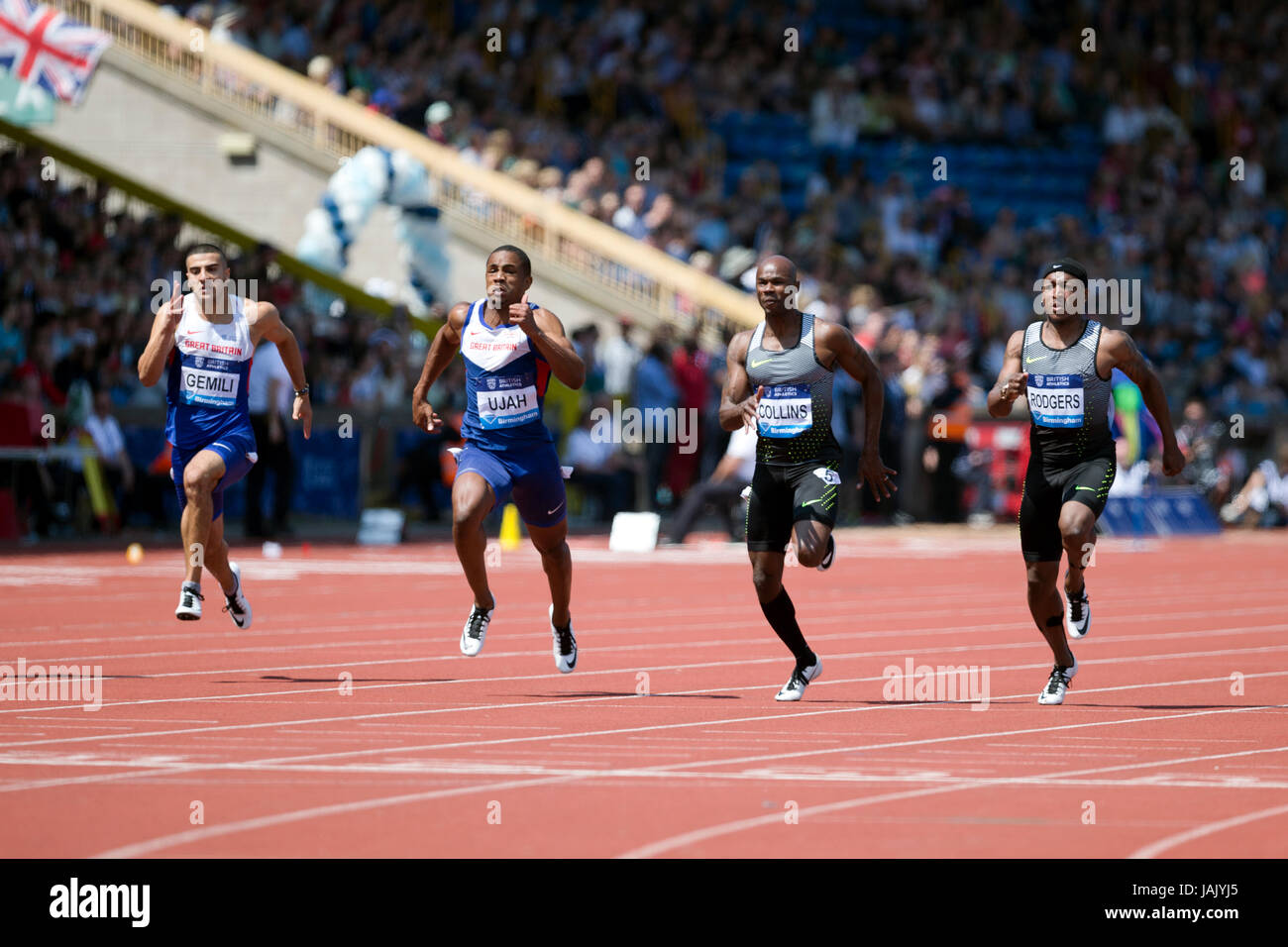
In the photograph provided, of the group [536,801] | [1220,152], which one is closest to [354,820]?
[536,801]

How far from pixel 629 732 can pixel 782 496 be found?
200 centimetres

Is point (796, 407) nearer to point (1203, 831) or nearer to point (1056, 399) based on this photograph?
point (1056, 399)

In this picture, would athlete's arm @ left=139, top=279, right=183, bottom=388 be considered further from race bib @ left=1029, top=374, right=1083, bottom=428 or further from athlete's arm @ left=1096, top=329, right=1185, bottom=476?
athlete's arm @ left=1096, top=329, right=1185, bottom=476

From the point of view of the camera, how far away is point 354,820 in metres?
7.25

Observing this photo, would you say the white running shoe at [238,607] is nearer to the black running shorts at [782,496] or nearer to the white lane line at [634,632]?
the white lane line at [634,632]

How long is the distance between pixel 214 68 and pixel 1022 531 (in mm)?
22993

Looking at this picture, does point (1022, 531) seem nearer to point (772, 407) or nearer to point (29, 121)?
point (772, 407)

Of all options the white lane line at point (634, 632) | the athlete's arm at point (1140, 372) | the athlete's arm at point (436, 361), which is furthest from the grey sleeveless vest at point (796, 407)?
the white lane line at point (634, 632)

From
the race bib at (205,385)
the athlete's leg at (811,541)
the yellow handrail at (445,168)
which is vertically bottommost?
the athlete's leg at (811,541)

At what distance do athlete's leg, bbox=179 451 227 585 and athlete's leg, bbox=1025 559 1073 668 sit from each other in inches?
179

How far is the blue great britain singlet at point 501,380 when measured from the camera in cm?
1173

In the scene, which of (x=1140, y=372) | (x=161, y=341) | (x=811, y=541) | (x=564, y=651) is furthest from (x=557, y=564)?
(x=1140, y=372)

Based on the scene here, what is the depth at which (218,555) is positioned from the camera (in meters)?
12.8

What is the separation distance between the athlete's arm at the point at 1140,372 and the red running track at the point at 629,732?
4.33 feet
